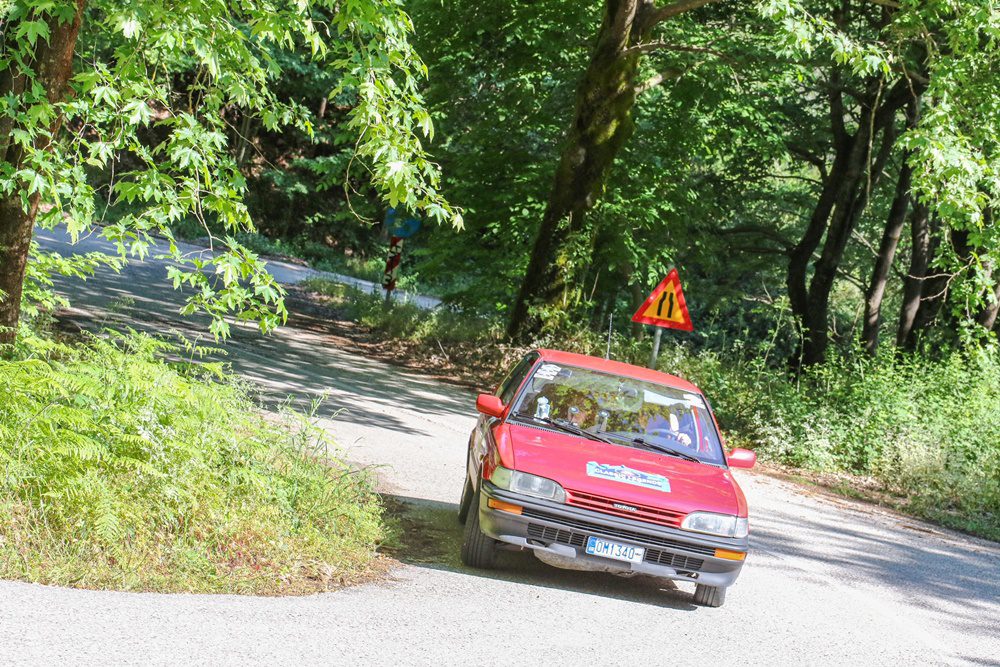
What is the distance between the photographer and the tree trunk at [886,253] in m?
26.7

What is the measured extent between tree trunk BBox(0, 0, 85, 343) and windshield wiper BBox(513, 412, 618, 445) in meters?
4.37

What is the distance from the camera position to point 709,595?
25.6 feet

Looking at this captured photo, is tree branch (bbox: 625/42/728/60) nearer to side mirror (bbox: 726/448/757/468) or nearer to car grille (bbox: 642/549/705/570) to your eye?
side mirror (bbox: 726/448/757/468)

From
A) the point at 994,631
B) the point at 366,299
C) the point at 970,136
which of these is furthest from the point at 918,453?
the point at 366,299

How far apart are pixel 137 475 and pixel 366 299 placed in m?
24.3

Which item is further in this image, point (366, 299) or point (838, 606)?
point (366, 299)

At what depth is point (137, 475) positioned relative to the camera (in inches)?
269

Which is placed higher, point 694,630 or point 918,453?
point 918,453

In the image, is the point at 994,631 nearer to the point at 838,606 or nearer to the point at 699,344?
the point at 838,606

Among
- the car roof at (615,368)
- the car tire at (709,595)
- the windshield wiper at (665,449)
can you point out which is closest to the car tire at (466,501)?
the car roof at (615,368)

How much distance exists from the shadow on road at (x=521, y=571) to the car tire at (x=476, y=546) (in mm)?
60

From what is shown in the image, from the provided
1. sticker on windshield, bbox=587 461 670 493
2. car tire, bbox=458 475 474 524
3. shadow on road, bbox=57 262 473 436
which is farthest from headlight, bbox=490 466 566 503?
shadow on road, bbox=57 262 473 436

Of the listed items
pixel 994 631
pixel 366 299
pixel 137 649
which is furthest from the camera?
pixel 366 299

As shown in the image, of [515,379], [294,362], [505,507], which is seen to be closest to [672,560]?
[505,507]
